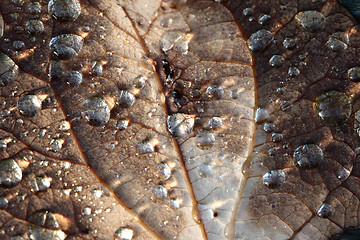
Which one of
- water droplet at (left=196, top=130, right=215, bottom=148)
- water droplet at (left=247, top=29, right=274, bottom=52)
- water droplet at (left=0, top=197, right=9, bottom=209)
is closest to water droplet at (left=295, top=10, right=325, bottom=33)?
water droplet at (left=247, top=29, right=274, bottom=52)

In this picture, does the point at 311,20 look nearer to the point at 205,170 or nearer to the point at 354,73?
the point at 354,73

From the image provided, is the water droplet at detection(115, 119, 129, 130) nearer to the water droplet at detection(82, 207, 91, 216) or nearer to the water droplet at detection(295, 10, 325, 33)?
the water droplet at detection(82, 207, 91, 216)

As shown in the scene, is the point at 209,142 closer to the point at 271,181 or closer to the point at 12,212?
the point at 271,181

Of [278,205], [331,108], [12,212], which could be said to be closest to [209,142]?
[278,205]

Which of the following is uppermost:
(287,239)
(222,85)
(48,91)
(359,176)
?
(48,91)

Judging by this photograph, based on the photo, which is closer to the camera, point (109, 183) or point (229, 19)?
point (109, 183)

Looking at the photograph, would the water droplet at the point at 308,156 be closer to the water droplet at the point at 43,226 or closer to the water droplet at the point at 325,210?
the water droplet at the point at 325,210
